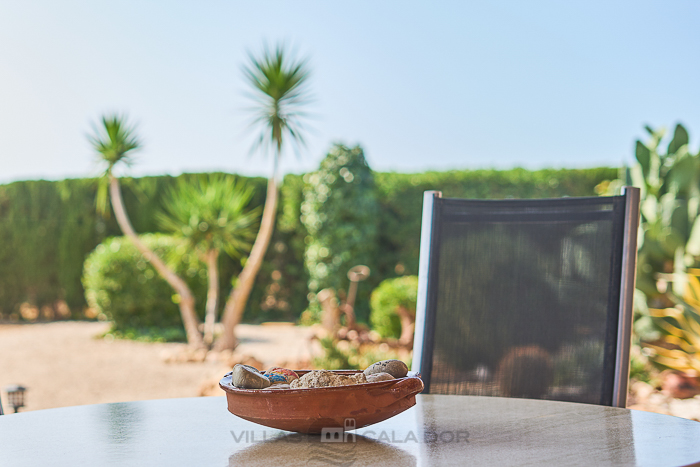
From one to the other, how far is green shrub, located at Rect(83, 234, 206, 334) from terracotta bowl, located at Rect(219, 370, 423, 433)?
20.5 feet

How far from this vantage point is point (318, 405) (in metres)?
0.64

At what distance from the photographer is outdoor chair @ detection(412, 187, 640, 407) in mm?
1077

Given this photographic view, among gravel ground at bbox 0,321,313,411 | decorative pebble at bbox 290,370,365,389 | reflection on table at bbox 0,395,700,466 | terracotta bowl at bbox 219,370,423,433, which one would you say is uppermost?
decorative pebble at bbox 290,370,365,389

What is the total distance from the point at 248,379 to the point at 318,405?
0.10 meters

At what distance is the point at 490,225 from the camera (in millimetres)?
1188

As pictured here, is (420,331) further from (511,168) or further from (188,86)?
(188,86)

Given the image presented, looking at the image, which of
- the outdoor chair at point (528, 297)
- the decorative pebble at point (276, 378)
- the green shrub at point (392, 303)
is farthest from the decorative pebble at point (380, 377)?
the green shrub at point (392, 303)

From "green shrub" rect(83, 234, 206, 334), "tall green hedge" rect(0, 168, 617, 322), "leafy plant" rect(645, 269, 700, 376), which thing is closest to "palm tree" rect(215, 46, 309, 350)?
"green shrub" rect(83, 234, 206, 334)

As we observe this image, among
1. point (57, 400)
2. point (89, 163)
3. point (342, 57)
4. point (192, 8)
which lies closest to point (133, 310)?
point (89, 163)

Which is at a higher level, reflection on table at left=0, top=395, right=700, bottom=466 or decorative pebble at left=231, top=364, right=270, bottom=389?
decorative pebble at left=231, top=364, right=270, bottom=389

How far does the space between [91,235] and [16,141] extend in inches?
67.1

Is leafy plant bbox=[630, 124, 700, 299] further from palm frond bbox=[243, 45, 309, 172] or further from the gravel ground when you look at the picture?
palm frond bbox=[243, 45, 309, 172]

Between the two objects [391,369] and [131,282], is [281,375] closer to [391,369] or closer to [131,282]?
[391,369]

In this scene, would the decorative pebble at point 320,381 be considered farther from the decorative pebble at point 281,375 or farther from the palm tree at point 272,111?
the palm tree at point 272,111
